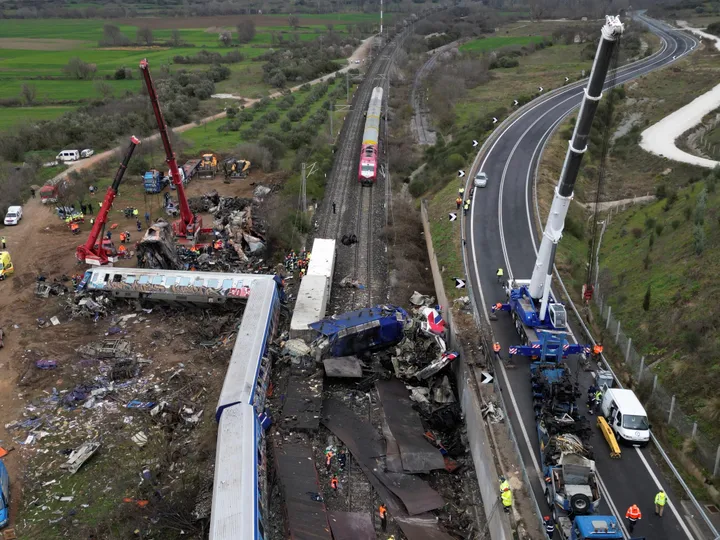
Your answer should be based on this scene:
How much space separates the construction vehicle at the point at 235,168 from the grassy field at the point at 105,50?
35688mm

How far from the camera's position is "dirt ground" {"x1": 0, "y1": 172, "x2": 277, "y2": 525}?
2725 centimetres

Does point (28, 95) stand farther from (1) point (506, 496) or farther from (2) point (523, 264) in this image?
(1) point (506, 496)

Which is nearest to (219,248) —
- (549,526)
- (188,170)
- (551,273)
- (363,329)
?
(363,329)

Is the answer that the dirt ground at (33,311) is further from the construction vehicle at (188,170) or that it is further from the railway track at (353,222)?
the railway track at (353,222)

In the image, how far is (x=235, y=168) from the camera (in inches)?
2307

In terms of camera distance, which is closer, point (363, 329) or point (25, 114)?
point (363, 329)

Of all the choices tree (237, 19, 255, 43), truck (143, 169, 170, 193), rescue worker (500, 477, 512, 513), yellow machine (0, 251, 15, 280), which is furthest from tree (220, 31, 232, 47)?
rescue worker (500, 477, 512, 513)

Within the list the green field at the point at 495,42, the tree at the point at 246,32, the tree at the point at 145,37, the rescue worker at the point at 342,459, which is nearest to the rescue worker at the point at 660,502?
the rescue worker at the point at 342,459

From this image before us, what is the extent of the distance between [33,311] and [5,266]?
6.60 metres

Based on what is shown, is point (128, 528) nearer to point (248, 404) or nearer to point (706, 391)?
A: point (248, 404)

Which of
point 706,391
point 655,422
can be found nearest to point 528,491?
point 655,422

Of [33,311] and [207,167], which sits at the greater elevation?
[207,167]

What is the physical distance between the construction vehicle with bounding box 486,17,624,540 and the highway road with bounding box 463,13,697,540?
884 mm

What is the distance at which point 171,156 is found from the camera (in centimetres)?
4084
